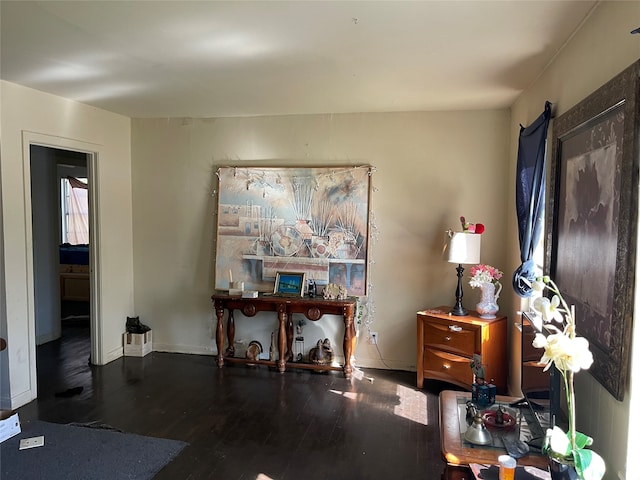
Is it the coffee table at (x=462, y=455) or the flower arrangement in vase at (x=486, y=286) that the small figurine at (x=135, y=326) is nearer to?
the flower arrangement in vase at (x=486, y=286)

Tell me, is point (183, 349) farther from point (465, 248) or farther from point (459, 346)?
point (465, 248)

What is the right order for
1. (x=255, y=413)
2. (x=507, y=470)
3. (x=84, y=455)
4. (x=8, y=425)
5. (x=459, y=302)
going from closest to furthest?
(x=507, y=470)
(x=84, y=455)
(x=8, y=425)
(x=255, y=413)
(x=459, y=302)

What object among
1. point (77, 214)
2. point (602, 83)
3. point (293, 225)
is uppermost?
point (602, 83)

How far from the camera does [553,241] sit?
8.01 feet

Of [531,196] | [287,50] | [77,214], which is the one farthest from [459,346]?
[77,214]

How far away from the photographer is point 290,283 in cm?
439

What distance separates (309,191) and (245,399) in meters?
1.97

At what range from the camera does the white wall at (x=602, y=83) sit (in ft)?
5.17

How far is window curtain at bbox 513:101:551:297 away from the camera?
8.73 ft

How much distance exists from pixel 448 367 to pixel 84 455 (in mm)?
2719

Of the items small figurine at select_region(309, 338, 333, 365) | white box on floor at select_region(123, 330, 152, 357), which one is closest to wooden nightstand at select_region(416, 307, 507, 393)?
small figurine at select_region(309, 338, 333, 365)

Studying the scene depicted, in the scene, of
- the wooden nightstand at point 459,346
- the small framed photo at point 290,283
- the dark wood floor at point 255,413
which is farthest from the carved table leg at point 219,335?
the wooden nightstand at point 459,346

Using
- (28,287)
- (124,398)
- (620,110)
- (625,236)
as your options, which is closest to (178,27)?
(620,110)

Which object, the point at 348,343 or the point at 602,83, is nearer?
the point at 602,83
